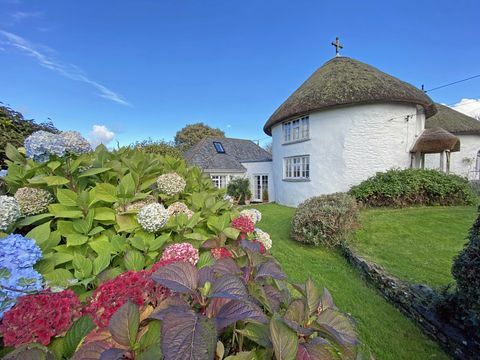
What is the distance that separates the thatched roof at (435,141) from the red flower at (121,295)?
16.1 meters

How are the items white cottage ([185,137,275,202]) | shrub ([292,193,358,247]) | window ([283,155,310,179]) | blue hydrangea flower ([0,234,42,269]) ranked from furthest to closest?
1. white cottage ([185,137,275,202])
2. window ([283,155,310,179])
3. shrub ([292,193,358,247])
4. blue hydrangea flower ([0,234,42,269])

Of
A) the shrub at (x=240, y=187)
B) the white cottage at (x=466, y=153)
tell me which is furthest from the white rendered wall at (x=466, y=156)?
the shrub at (x=240, y=187)

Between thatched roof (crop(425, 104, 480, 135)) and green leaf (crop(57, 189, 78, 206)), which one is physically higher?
thatched roof (crop(425, 104, 480, 135))

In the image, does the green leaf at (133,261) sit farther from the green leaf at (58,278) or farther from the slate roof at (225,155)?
the slate roof at (225,155)

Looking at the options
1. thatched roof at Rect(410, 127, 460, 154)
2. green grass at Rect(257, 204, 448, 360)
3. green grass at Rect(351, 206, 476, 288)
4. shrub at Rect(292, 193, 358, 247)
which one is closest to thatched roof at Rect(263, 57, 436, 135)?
thatched roof at Rect(410, 127, 460, 154)

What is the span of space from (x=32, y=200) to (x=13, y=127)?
4247mm

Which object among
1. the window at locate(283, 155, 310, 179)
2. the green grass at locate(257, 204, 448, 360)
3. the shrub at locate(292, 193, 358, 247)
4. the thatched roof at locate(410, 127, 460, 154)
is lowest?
the green grass at locate(257, 204, 448, 360)

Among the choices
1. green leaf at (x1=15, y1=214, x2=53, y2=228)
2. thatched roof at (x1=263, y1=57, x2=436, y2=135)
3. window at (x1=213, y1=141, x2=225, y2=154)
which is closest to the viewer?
green leaf at (x1=15, y1=214, x2=53, y2=228)

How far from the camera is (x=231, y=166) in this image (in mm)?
21047

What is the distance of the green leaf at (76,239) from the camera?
49.8 inches

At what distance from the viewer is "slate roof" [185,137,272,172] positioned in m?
20.6

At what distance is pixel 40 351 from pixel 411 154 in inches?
653

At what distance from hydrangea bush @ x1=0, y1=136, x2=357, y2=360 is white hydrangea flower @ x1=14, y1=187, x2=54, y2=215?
40mm

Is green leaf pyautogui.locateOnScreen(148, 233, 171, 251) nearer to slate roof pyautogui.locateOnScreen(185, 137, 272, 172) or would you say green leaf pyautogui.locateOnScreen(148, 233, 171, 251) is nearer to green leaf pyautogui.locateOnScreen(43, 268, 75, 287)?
green leaf pyautogui.locateOnScreen(43, 268, 75, 287)
